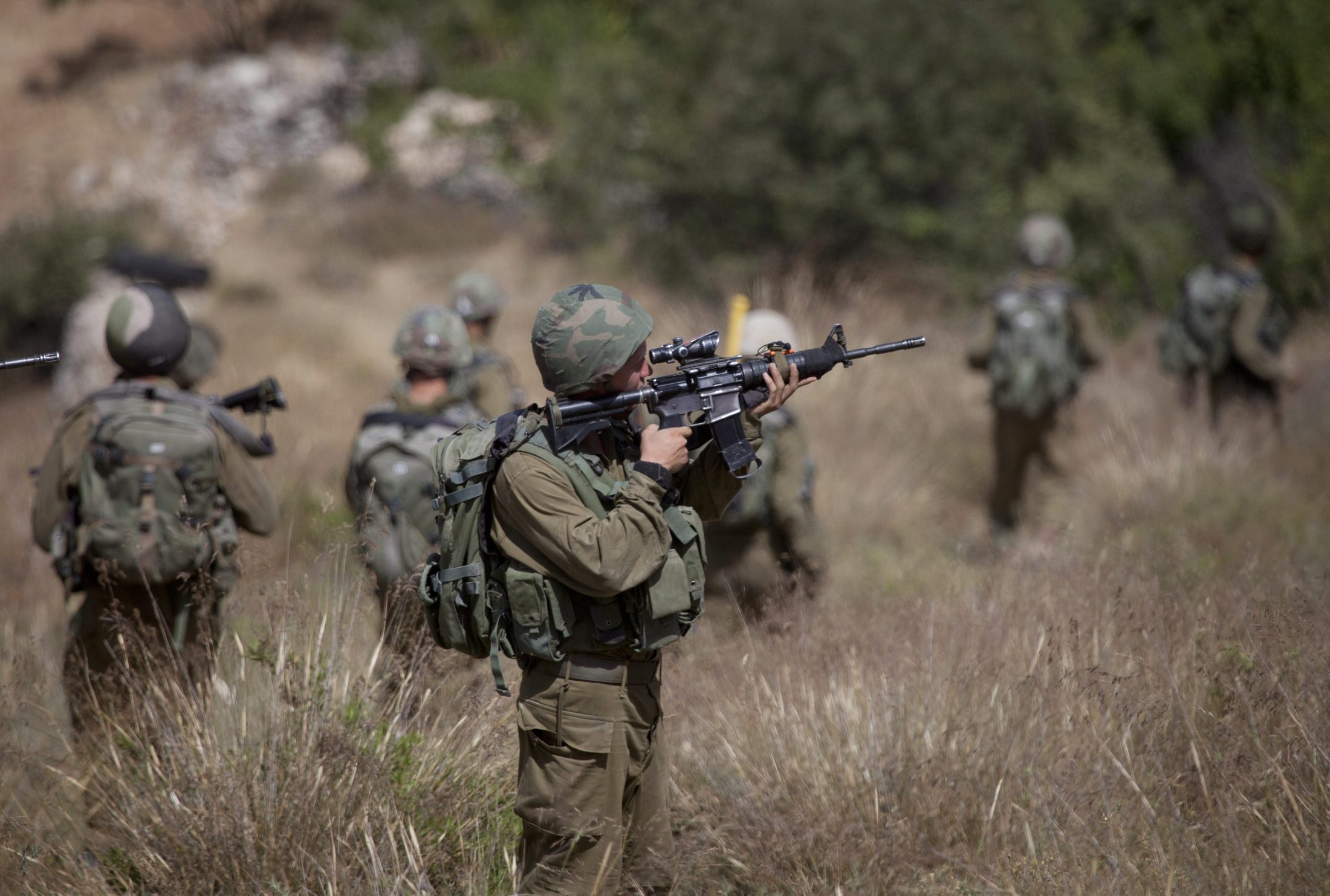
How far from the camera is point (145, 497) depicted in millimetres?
3510

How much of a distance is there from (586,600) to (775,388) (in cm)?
70

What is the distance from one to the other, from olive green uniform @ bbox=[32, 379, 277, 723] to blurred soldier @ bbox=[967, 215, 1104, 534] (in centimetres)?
429

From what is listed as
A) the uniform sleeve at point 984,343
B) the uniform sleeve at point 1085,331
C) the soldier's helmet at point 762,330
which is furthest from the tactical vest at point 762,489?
the uniform sleeve at point 1085,331

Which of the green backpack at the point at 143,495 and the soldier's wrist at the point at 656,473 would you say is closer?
the soldier's wrist at the point at 656,473

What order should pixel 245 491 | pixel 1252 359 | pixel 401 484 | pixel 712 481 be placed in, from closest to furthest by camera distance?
pixel 712 481
pixel 245 491
pixel 401 484
pixel 1252 359

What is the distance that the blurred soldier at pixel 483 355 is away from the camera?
5340 millimetres

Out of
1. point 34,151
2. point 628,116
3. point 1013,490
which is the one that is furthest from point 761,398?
point 34,151

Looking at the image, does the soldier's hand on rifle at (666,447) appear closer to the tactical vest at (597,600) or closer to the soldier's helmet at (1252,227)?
the tactical vest at (597,600)

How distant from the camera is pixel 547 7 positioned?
77.9 feet

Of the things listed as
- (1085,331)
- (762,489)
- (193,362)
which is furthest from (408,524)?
(1085,331)

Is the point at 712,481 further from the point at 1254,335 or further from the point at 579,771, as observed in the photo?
the point at 1254,335

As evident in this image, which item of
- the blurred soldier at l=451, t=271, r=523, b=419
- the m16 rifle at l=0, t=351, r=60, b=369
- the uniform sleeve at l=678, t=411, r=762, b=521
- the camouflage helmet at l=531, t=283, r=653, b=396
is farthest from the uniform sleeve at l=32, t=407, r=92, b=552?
the uniform sleeve at l=678, t=411, r=762, b=521

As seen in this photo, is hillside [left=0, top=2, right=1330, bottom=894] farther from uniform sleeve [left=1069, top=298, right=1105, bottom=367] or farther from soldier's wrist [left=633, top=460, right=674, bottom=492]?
uniform sleeve [left=1069, top=298, right=1105, bottom=367]

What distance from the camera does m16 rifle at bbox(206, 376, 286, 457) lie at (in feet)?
12.3
